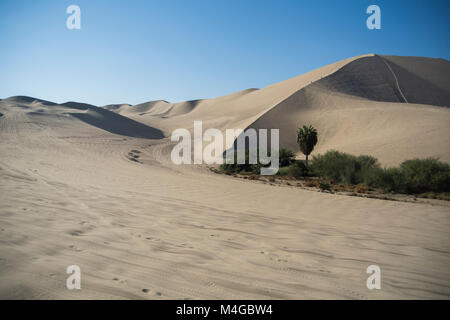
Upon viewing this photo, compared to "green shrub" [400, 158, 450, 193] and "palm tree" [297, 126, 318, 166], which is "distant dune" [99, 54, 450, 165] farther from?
"green shrub" [400, 158, 450, 193]

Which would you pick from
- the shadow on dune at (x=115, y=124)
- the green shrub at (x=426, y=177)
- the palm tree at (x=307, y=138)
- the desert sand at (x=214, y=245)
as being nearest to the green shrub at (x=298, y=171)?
the palm tree at (x=307, y=138)

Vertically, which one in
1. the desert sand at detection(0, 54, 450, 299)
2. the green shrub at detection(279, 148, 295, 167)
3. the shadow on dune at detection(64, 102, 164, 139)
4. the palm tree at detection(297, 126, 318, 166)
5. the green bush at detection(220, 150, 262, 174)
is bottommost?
the desert sand at detection(0, 54, 450, 299)

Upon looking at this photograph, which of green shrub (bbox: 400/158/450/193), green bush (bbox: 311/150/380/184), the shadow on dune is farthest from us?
the shadow on dune

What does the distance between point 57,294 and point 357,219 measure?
6966 mm

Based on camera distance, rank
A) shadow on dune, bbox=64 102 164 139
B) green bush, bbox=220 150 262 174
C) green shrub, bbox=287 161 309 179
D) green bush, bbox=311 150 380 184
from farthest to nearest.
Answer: shadow on dune, bbox=64 102 164 139 → green bush, bbox=220 150 262 174 → green shrub, bbox=287 161 309 179 → green bush, bbox=311 150 380 184

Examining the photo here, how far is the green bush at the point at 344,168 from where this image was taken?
15484 millimetres

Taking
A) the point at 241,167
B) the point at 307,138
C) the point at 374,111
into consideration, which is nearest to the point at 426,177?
the point at 307,138

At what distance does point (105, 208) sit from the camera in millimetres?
6031

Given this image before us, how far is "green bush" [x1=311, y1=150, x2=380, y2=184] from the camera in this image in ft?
50.8

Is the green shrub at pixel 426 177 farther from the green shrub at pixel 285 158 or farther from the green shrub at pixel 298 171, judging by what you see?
the green shrub at pixel 285 158

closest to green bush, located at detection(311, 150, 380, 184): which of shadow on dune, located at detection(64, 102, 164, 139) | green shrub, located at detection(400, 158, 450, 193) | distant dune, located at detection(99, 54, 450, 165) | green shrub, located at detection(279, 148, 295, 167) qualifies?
green shrub, located at detection(400, 158, 450, 193)

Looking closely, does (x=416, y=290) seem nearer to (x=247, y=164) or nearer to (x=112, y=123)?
(x=247, y=164)

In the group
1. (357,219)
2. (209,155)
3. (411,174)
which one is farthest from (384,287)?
(209,155)

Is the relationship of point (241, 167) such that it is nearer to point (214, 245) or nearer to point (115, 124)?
point (214, 245)
